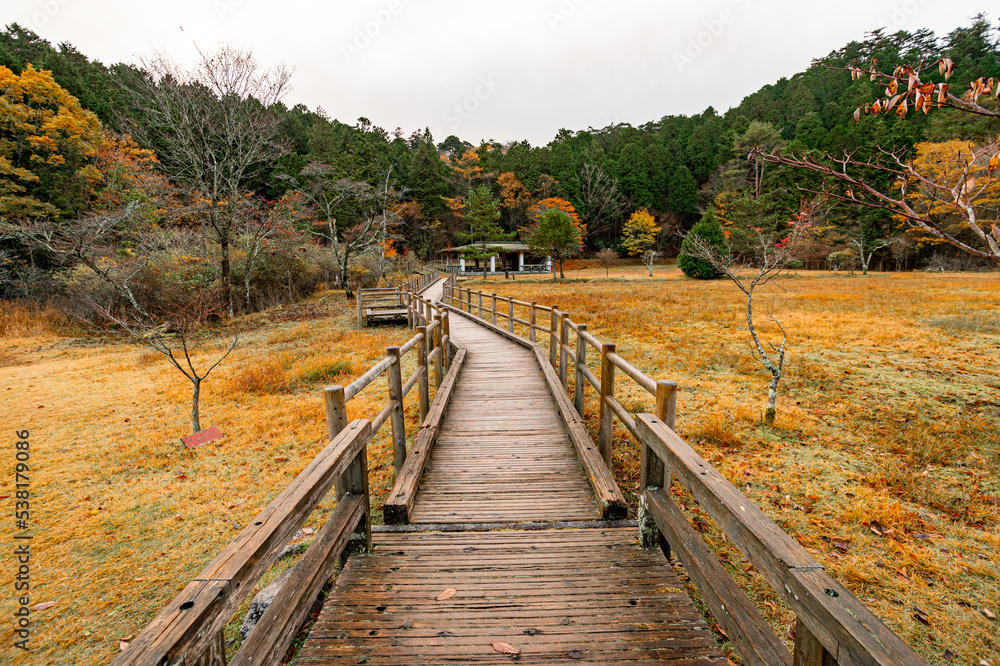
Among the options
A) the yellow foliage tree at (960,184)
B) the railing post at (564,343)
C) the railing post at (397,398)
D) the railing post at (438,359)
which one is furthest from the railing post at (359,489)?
the railing post at (564,343)

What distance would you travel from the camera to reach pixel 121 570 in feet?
12.6

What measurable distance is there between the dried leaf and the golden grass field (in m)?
2.11

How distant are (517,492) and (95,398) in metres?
10.2

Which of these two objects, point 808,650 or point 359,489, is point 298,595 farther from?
point 808,650

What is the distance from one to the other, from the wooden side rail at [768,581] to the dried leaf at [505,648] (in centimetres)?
103

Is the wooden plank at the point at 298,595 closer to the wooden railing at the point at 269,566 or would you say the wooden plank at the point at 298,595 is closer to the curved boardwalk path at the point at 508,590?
the wooden railing at the point at 269,566

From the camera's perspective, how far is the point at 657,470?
110 inches

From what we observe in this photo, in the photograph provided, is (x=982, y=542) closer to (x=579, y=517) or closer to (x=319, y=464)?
(x=579, y=517)

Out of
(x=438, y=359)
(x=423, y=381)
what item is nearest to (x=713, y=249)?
(x=438, y=359)

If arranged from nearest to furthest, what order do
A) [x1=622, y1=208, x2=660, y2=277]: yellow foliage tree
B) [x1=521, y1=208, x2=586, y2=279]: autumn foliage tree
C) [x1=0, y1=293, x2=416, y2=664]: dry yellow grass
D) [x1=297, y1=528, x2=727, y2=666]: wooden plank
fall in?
[x1=297, y1=528, x2=727, y2=666]: wooden plank → [x1=0, y1=293, x2=416, y2=664]: dry yellow grass → [x1=521, y1=208, x2=586, y2=279]: autumn foliage tree → [x1=622, y1=208, x2=660, y2=277]: yellow foliage tree

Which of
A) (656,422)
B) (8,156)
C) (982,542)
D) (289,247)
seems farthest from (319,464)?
(8,156)

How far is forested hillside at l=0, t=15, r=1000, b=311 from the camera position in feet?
56.8

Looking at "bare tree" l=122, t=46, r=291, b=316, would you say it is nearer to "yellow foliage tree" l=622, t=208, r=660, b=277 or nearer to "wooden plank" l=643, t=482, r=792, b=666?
"wooden plank" l=643, t=482, r=792, b=666

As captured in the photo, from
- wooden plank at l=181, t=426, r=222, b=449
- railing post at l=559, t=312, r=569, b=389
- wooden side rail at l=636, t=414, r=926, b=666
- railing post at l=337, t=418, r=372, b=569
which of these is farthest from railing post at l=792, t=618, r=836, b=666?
wooden plank at l=181, t=426, r=222, b=449
